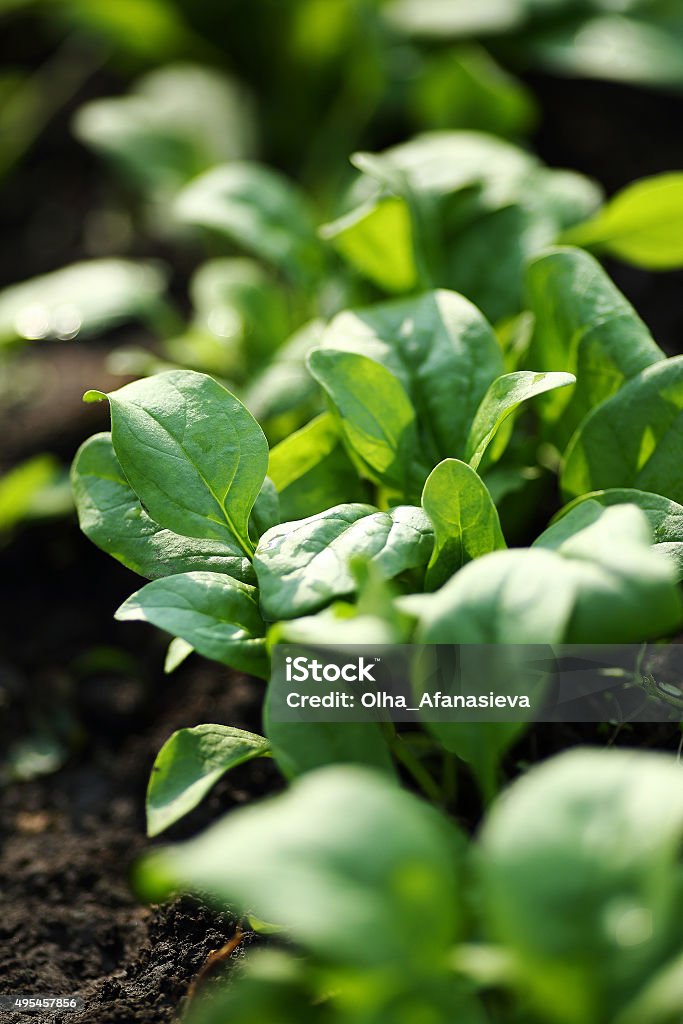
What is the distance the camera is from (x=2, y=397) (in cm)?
173

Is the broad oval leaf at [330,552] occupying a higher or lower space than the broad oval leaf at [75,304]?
Answer: lower

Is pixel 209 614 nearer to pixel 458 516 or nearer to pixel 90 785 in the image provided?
pixel 458 516

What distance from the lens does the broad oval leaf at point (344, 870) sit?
501 millimetres

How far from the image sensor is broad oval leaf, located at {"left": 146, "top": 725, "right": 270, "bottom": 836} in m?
0.75

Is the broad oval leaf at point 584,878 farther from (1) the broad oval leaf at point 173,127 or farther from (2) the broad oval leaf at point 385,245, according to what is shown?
(1) the broad oval leaf at point 173,127

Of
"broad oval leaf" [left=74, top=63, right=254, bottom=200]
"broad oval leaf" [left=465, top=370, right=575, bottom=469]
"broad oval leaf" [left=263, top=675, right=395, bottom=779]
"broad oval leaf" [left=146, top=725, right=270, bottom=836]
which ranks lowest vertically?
"broad oval leaf" [left=146, top=725, right=270, bottom=836]

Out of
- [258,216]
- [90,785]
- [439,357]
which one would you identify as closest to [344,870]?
[439,357]

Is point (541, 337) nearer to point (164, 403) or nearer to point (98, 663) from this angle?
point (164, 403)

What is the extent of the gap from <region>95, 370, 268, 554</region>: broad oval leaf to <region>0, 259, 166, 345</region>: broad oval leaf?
583mm

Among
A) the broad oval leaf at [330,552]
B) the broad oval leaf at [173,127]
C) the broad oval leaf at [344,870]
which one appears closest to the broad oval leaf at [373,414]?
the broad oval leaf at [330,552]

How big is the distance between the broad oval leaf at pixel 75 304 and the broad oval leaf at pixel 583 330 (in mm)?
676

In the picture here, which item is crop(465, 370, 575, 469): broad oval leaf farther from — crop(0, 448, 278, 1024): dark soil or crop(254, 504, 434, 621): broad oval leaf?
crop(0, 448, 278, 1024): dark soil

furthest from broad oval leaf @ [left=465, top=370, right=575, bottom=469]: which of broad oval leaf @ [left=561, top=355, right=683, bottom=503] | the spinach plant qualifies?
broad oval leaf @ [left=561, top=355, right=683, bottom=503]

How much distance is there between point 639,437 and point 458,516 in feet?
0.79
